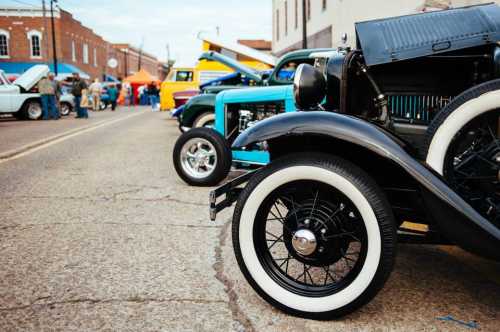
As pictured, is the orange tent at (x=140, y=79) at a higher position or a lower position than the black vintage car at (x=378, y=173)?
higher

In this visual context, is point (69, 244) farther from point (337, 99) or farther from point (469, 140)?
point (469, 140)

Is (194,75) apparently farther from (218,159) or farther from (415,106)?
(415,106)

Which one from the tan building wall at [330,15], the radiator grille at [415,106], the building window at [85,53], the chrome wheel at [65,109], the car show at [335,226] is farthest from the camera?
the building window at [85,53]

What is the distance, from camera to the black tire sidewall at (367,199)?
1.92 meters

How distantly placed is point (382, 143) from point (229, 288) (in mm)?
1172

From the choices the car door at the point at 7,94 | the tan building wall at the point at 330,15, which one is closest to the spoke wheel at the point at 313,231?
the tan building wall at the point at 330,15

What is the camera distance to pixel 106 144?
927cm

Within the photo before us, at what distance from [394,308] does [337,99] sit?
131 centimetres

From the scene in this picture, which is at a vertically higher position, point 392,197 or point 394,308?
point 392,197

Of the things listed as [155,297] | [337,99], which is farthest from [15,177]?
[337,99]

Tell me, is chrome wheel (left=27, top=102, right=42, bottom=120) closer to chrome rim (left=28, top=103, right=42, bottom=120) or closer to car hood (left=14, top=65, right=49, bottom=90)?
chrome rim (left=28, top=103, right=42, bottom=120)

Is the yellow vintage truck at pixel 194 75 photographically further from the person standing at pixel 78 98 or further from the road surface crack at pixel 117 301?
the road surface crack at pixel 117 301

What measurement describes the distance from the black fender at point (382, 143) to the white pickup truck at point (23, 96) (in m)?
16.7

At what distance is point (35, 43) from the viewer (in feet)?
125
